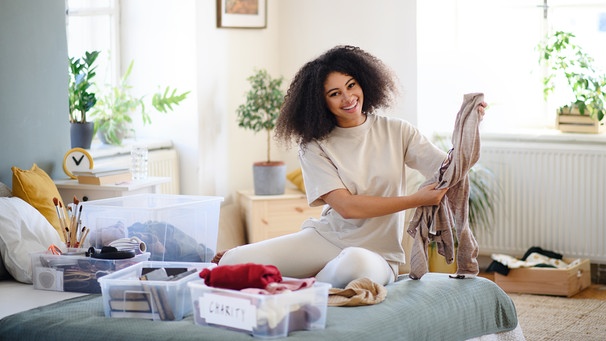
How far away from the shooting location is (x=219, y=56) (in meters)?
5.09

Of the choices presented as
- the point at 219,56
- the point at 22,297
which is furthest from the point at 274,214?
the point at 22,297

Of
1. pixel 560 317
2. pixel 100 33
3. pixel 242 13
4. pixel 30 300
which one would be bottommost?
pixel 560 317

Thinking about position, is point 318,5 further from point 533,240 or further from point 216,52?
point 533,240

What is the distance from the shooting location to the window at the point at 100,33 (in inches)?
194

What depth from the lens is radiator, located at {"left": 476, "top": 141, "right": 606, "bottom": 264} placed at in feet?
15.7

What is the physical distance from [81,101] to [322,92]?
1685mm

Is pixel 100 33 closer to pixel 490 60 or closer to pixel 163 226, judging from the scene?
pixel 163 226

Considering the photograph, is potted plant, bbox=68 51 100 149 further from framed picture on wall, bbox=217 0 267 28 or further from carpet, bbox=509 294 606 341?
carpet, bbox=509 294 606 341

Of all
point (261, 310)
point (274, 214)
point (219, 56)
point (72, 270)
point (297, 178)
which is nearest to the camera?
point (261, 310)

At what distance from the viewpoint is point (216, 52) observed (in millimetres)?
5062

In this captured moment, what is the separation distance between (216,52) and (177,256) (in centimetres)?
182

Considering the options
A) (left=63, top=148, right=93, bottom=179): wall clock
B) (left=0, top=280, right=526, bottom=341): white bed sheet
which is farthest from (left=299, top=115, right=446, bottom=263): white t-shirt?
(left=63, top=148, right=93, bottom=179): wall clock

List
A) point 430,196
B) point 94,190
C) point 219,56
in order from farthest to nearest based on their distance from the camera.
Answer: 1. point 219,56
2. point 94,190
3. point 430,196

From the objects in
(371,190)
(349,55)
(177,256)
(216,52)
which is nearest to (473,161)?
(371,190)
